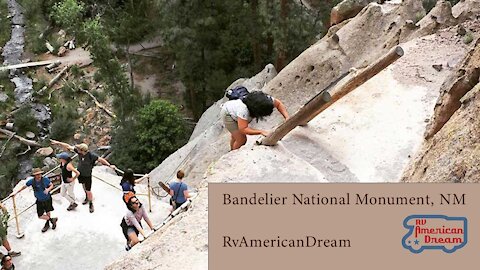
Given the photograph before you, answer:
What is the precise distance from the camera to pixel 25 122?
29578 mm

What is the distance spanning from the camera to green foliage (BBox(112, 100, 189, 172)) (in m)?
24.9

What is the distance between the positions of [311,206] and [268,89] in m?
13.1

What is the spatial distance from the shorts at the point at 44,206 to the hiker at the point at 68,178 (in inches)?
25.5

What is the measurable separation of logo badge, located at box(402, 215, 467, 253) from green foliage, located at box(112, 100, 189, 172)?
64.9 ft

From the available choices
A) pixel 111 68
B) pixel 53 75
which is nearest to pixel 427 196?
pixel 111 68

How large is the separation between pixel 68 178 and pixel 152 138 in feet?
40.7

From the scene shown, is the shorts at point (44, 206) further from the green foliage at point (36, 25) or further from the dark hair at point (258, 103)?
the green foliage at point (36, 25)

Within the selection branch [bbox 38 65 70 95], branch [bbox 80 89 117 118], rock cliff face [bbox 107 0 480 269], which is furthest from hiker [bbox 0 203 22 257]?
branch [bbox 38 65 70 95]

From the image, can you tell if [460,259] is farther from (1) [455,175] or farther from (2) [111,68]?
(2) [111,68]

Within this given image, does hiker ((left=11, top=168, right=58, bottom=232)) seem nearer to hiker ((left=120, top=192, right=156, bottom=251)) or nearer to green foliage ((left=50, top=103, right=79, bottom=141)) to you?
hiker ((left=120, top=192, right=156, bottom=251))

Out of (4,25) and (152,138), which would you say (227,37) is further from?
(4,25)

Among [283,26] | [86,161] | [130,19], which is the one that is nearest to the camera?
[86,161]

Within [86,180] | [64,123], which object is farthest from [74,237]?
[64,123]

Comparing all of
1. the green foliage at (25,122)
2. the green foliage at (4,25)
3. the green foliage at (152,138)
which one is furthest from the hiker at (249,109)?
the green foliage at (4,25)
